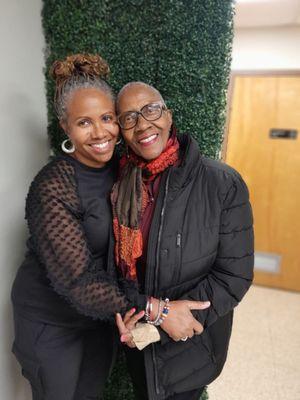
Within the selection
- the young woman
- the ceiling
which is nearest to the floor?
the young woman

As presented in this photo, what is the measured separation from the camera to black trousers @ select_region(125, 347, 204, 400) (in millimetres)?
1243

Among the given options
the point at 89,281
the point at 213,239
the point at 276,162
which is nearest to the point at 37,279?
the point at 89,281

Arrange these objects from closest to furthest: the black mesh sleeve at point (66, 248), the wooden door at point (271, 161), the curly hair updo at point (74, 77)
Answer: the black mesh sleeve at point (66, 248)
the curly hair updo at point (74, 77)
the wooden door at point (271, 161)

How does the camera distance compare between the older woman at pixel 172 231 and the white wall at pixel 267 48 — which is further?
the white wall at pixel 267 48

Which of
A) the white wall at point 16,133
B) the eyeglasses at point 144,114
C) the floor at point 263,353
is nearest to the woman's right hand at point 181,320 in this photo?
the eyeglasses at point 144,114

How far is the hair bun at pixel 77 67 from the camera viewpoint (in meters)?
1.09

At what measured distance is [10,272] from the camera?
4.54 feet

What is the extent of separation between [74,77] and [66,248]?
58 cm

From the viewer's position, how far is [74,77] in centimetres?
109

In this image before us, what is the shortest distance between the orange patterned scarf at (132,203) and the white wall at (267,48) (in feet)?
7.31

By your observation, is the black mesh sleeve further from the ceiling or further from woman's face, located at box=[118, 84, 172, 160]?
the ceiling

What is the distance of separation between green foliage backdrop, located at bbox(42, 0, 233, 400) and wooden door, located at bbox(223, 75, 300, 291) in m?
1.61

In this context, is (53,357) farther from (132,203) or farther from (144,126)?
(144,126)

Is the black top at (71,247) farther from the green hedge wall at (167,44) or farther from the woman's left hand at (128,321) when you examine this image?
the green hedge wall at (167,44)
